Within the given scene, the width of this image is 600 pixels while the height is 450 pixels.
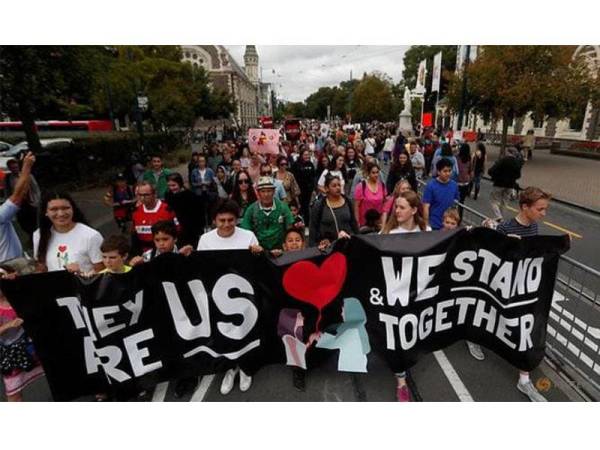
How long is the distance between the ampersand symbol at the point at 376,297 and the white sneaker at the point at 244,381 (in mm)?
1364

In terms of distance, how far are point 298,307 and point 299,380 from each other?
764mm

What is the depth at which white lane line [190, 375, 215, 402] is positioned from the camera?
131 inches

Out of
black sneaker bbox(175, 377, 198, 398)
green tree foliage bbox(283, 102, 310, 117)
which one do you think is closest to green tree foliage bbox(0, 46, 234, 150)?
black sneaker bbox(175, 377, 198, 398)

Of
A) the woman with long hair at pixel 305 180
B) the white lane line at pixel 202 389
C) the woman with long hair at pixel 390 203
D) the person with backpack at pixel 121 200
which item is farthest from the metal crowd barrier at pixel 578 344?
the person with backpack at pixel 121 200

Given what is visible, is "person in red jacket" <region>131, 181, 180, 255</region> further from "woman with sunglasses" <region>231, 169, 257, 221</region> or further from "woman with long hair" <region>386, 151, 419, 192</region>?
"woman with long hair" <region>386, 151, 419, 192</region>

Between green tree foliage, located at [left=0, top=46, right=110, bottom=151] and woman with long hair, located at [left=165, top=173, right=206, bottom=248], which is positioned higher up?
green tree foliage, located at [left=0, top=46, right=110, bottom=151]

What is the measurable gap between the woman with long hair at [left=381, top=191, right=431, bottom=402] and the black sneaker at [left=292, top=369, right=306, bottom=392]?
0.84 m

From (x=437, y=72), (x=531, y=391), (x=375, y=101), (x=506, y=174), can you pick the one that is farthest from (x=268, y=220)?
(x=375, y=101)

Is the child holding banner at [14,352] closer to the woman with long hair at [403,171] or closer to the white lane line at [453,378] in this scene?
the white lane line at [453,378]

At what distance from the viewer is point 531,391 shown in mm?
3166

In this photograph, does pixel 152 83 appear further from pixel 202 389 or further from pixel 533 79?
pixel 202 389

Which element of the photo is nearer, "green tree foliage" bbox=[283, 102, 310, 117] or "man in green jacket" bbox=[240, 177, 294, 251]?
"man in green jacket" bbox=[240, 177, 294, 251]

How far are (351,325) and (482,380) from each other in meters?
1.36

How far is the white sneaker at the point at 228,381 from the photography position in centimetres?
336
